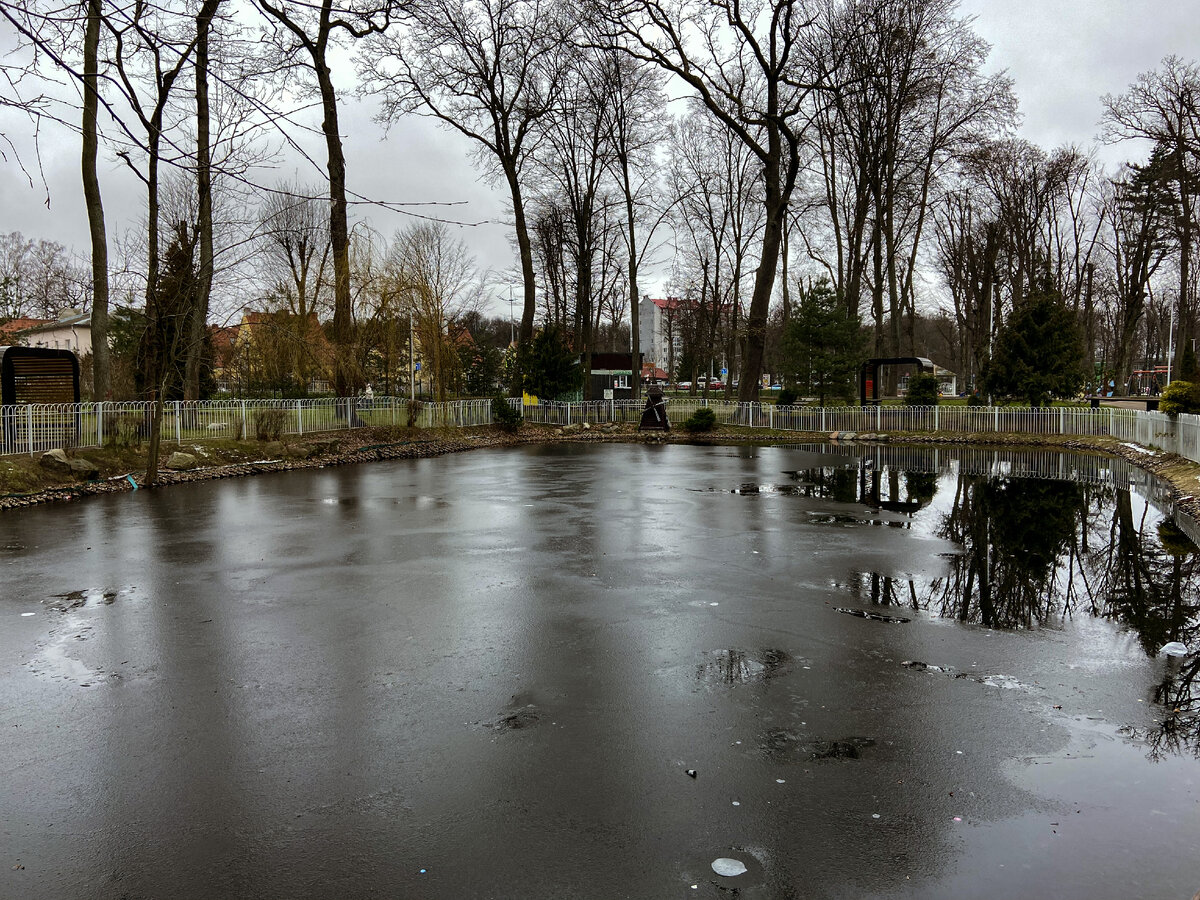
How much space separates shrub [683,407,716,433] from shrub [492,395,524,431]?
270 inches

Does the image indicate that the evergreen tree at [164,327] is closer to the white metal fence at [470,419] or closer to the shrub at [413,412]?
the white metal fence at [470,419]

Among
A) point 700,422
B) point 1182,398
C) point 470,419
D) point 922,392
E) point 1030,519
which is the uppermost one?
point 922,392

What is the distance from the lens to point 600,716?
4918 mm

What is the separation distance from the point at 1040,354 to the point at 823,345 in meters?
8.43

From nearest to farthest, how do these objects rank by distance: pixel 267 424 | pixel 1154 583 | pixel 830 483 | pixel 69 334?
pixel 1154 583 → pixel 830 483 → pixel 267 424 → pixel 69 334

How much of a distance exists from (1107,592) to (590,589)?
16.8 feet

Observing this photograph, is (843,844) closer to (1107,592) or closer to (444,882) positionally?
(444,882)

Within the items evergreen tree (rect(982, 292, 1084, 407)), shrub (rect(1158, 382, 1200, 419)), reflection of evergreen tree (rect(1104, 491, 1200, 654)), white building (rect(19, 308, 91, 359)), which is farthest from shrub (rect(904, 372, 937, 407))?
white building (rect(19, 308, 91, 359))

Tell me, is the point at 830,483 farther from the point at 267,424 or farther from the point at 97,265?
the point at 97,265

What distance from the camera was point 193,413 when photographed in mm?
21125

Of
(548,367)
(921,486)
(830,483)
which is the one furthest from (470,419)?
(921,486)

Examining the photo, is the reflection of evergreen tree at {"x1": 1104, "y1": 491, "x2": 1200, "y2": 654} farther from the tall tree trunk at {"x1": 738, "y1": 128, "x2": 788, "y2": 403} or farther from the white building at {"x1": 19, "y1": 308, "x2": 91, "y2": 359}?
the white building at {"x1": 19, "y1": 308, "x2": 91, "y2": 359}

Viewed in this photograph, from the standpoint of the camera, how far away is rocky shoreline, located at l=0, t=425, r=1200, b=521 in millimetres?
15234

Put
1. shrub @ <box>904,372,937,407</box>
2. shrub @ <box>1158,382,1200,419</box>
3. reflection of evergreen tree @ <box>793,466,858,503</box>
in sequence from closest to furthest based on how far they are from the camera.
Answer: reflection of evergreen tree @ <box>793,466,858,503</box>, shrub @ <box>1158,382,1200,419</box>, shrub @ <box>904,372,937,407</box>
